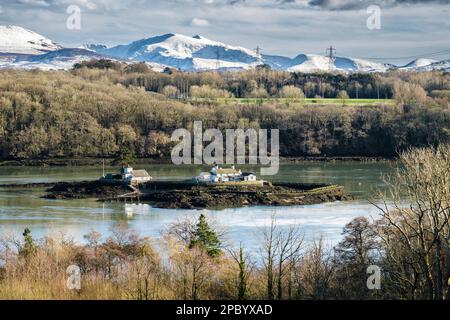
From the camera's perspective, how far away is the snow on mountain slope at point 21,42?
443 ft

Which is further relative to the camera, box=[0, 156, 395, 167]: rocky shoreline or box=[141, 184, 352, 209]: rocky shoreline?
box=[0, 156, 395, 167]: rocky shoreline

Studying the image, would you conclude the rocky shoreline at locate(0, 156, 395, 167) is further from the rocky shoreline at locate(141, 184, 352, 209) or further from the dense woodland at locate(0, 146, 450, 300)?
the dense woodland at locate(0, 146, 450, 300)

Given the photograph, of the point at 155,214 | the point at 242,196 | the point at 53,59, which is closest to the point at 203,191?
the point at 242,196

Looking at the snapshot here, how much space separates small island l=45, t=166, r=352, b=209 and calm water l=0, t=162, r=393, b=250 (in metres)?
0.94

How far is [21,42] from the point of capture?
140 metres

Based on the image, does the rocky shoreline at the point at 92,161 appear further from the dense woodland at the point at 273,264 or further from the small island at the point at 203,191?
the dense woodland at the point at 273,264

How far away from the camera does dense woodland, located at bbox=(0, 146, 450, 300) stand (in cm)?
562

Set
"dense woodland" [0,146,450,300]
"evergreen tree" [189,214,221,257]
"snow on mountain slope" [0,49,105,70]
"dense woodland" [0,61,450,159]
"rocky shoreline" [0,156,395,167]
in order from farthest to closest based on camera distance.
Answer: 1. "snow on mountain slope" [0,49,105,70]
2. "dense woodland" [0,61,450,159]
3. "rocky shoreline" [0,156,395,167]
4. "evergreen tree" [189,214,221,257]
5. "dense woodland" [0,146,450,300]

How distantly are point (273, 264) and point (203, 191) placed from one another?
15802 mm

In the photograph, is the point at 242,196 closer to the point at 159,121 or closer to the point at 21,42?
the point at 159,121

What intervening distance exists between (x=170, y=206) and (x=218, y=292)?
1744cm

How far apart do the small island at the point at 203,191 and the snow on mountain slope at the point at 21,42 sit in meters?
110

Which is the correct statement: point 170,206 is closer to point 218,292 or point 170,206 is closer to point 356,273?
point 356,273

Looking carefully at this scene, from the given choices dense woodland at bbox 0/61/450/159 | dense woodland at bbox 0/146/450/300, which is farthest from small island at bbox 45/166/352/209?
dense woodland at bbox 0/61/450/159
